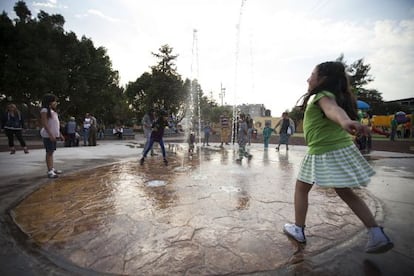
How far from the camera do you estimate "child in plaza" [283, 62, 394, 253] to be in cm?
183

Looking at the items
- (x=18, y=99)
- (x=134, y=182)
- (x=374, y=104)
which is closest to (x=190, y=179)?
(x=134, y=182)

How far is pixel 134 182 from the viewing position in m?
4.32

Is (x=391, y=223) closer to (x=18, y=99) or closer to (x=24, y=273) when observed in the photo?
(x=24, y=273)

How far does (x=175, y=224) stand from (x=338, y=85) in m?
2.07

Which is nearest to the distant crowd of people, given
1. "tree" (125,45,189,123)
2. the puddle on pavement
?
the puddle on pavement

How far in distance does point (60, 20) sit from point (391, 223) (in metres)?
26.4

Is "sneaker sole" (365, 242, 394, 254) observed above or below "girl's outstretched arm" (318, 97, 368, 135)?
below

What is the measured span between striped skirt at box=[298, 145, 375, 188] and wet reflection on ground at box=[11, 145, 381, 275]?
25.1 inches

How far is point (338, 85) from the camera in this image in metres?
1.86

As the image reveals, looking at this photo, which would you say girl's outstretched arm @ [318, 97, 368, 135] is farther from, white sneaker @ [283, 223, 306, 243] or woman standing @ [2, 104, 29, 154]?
woman standing @ [2, 104, 29, 154]

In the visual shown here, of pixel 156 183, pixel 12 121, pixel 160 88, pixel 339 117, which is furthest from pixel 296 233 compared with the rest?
pixel 160 88

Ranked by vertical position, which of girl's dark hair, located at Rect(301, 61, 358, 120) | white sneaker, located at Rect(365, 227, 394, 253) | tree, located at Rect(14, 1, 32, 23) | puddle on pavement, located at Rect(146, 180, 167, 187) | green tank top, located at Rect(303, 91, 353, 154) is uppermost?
tree, located at Rect(14, 1, 32, 23)

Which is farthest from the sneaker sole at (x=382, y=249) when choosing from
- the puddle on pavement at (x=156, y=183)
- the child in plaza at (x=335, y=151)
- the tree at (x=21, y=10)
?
the tree at (x=21, y=10)

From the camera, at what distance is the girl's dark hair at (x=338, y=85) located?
1857 millimetres
